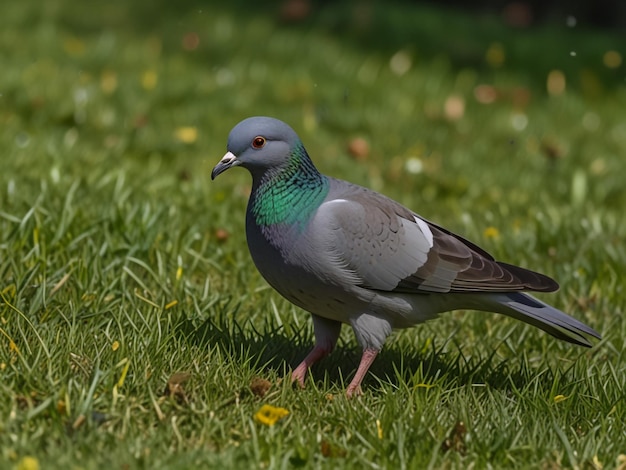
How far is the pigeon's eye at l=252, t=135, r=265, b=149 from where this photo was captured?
342 cm

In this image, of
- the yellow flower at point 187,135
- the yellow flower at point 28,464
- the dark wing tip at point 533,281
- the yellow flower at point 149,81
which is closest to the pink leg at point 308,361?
the dark wing tip at point 533,281

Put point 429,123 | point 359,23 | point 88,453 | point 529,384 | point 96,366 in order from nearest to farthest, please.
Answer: point 88,453
point 96,366
point 529,384
point 429,123
point 359,23

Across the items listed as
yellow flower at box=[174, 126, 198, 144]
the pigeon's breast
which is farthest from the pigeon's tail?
yellow flower at box=[174, 126, 198, 144]

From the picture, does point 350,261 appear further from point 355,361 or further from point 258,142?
point 355,361

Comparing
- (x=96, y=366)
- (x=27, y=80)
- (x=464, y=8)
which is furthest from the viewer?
(x=464, y=8)

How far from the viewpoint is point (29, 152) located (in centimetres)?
543

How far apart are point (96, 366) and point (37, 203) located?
145cm

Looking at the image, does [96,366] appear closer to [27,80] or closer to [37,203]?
[37,203]

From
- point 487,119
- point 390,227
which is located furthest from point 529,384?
point 487,119

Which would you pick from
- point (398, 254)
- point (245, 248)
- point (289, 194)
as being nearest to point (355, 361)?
point (398, 254)

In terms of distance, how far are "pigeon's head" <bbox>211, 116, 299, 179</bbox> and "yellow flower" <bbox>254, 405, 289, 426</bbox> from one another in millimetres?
853

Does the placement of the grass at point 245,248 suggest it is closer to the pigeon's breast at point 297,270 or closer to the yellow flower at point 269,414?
the yellow flower at point 269,414

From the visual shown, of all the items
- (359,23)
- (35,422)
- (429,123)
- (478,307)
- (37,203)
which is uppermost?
(359,23)

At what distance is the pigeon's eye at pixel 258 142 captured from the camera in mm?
3416
